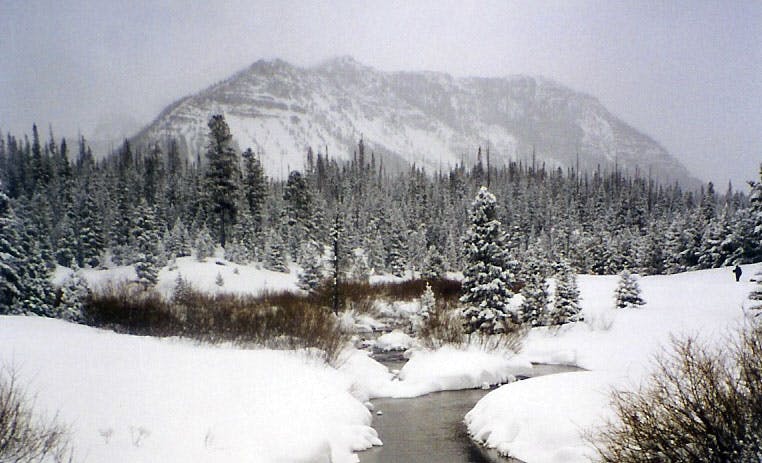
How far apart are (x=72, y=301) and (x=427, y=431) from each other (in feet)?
82.3

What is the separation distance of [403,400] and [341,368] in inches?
176

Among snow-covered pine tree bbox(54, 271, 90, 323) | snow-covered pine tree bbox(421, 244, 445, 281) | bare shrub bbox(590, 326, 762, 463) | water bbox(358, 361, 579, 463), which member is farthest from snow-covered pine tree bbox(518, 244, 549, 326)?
snow-covered pine tree bbox(54, 271, 90, 323)

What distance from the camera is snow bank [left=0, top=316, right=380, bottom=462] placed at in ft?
35.7

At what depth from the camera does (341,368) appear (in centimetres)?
2653

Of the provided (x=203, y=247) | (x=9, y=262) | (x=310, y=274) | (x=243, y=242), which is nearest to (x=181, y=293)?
(x=310, y=274)

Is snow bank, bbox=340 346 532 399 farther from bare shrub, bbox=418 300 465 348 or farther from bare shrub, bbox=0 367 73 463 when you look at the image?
bare shrub, bbox=0 367 73 463

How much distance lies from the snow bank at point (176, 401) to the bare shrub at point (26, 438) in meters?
0.52

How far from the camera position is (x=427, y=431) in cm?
1855

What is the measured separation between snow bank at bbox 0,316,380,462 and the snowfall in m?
0.04

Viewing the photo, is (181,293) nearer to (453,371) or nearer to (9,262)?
(9,262)

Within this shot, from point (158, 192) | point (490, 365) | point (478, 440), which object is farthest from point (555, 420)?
point (158, 192)

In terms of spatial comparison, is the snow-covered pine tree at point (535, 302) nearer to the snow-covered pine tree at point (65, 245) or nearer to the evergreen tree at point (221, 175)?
the evergreen tree at point (221, 175)

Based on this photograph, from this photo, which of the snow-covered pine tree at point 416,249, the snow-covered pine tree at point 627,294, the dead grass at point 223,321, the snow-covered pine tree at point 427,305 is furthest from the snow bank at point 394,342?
the snow-covered pine tree at point 416,249

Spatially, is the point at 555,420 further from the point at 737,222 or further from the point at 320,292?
the point at 737,222
